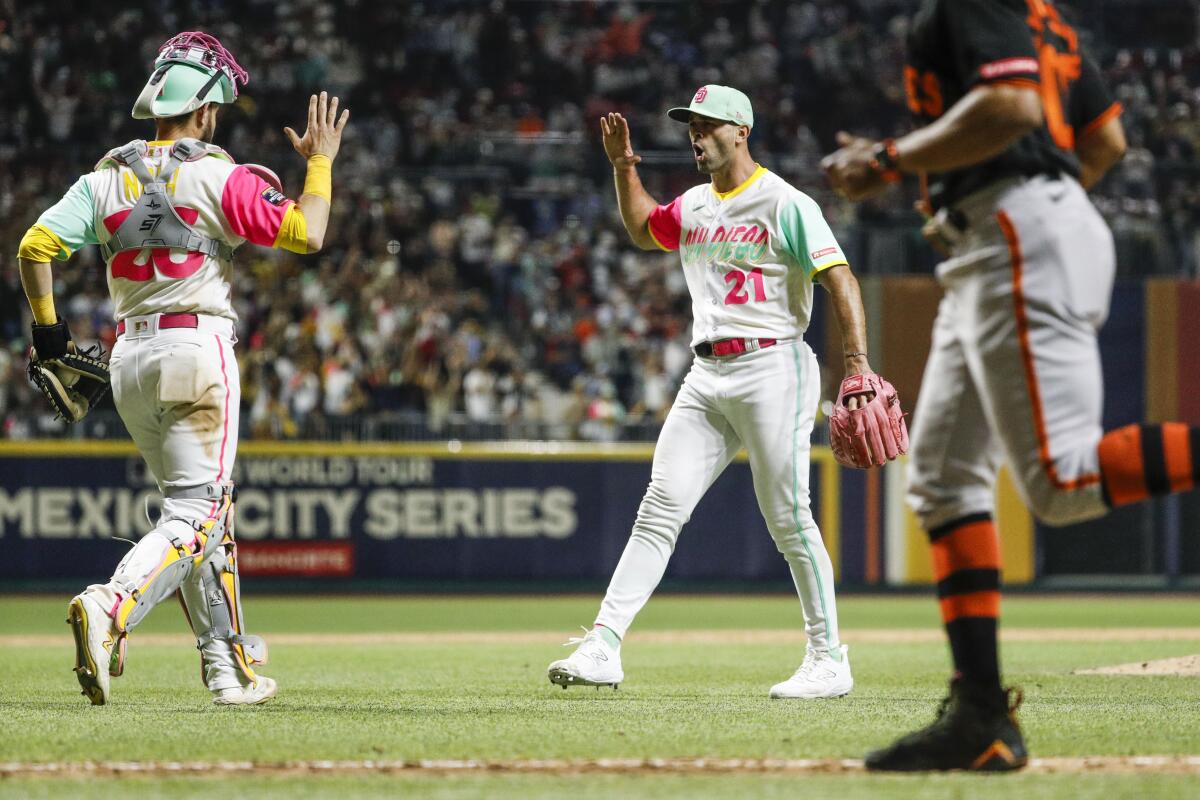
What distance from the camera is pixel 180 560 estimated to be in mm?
5273

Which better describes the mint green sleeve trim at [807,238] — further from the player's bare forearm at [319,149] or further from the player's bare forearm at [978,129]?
the player's bare forearm at [978,129]

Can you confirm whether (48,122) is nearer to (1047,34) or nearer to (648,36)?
(648,36)

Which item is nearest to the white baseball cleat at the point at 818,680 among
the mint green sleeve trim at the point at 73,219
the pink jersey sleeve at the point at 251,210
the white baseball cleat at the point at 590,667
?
the white baseball cleat at the point at 590,667

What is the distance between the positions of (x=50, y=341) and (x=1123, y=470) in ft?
12.1

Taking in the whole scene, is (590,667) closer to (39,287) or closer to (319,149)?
(319,149)

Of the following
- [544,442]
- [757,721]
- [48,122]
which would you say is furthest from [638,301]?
[757,721]

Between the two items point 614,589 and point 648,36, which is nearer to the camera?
point 614,589

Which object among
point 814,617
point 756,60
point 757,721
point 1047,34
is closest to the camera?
point 1047,34

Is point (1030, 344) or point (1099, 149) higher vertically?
point (1099, 149)

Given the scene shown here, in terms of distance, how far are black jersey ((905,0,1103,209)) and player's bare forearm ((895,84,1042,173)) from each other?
0.05 m

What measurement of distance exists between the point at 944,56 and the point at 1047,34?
26cm

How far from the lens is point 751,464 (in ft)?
19.5

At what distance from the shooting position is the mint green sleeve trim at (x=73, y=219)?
5445 millimetres

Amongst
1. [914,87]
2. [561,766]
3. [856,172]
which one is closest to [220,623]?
[561,766]
